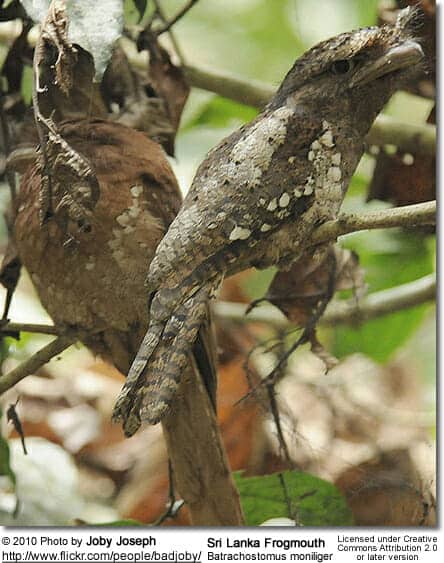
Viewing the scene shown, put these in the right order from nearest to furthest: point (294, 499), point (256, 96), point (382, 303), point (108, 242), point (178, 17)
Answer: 1. point (108, 242)
2. point (294, 499)
3. point (178, 17)
4. point (256, 96)
5. point (382, 303)

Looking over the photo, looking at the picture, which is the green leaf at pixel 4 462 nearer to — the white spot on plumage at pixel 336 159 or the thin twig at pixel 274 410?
the thin twig at pixel 274 410

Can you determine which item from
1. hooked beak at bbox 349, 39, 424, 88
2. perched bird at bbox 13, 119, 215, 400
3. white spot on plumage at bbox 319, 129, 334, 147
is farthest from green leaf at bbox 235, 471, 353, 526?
hooked beak at bbox 349, 39, 424, 88

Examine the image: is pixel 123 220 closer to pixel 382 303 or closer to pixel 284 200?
pixel 284 200

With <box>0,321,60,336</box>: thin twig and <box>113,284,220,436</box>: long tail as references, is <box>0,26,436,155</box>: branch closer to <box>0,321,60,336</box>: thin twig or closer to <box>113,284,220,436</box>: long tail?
<box>0,321,60,336</box>: thin twig

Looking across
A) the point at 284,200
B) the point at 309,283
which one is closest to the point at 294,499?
the point at 309,283

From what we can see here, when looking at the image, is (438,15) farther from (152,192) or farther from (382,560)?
(382,560)

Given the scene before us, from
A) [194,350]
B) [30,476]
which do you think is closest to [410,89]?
[194,350]
